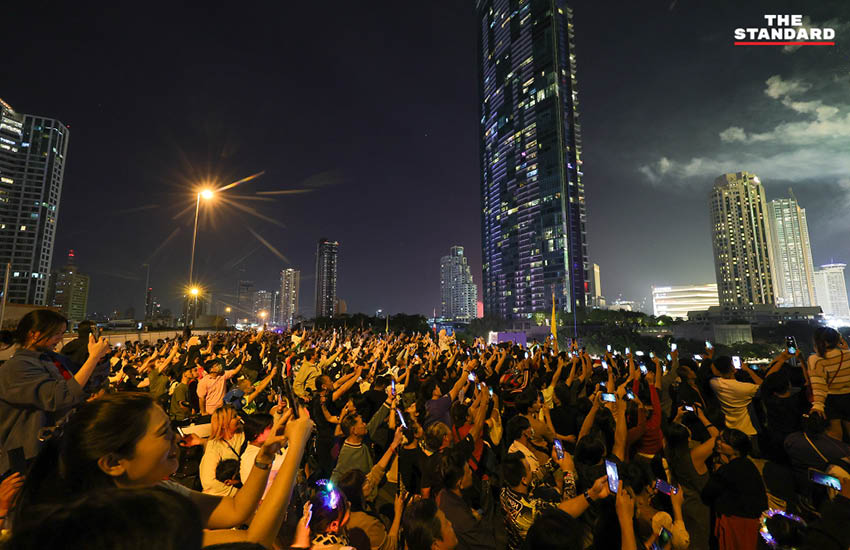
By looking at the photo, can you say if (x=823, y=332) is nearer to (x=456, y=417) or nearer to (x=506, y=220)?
(x=456, y=417)

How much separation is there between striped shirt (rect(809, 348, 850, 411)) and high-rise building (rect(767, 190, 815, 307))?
224 meters

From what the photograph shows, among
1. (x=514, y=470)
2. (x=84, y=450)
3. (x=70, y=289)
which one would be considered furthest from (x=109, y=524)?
(x=70, y=289)

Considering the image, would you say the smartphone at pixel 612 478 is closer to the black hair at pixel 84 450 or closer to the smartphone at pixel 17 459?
the black hair at pixel 84 450

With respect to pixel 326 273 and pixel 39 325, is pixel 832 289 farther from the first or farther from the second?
pixel 39 325

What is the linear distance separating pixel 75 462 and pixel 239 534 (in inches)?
28.8

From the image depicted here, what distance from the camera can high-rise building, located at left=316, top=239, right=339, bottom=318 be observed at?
17688 cm

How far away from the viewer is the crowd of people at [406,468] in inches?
57.0

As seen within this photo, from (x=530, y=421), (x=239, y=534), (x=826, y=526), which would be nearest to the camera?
(x=239, y=534)

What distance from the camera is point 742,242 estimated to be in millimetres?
137375

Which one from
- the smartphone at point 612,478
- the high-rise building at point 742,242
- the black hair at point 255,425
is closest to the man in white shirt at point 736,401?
the smartphone at point 612,478

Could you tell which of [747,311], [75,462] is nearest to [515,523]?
[75,462]

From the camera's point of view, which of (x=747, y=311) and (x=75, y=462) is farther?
(x=747, y=311)

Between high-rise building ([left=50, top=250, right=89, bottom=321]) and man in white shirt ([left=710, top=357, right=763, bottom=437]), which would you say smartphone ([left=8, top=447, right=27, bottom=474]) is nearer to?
man in white shirt ([left=710, top=357, right=763, bottom=437])

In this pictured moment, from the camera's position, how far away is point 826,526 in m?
2.57
